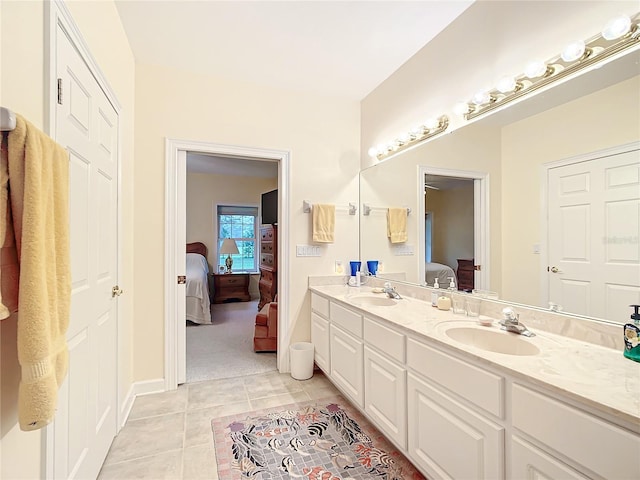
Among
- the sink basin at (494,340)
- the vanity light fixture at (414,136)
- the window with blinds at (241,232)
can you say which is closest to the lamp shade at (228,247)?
the window with blinds at (241,232)

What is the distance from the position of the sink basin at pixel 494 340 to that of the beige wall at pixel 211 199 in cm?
536

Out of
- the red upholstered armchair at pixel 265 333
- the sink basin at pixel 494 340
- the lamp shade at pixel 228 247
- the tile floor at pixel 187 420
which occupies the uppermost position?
the lamp shade at pixel 228 247

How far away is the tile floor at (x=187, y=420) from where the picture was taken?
167 cm

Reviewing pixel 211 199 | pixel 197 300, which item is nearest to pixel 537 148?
pixel 197 300

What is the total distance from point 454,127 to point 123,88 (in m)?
2.31

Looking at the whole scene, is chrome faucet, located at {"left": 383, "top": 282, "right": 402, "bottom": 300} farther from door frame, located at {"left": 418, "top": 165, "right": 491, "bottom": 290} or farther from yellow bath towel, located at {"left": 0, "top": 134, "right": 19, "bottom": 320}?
yellow bath towel, located at {"left": 0, "top": 134, "right": 19, "bottom": 320}

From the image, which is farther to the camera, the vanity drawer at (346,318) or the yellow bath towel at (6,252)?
the vanity drawer at (346,318)

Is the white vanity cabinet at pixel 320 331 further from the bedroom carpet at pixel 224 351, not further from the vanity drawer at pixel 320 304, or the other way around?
the bedroom carpet at pixel 224 351

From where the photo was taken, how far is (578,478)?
0.87m

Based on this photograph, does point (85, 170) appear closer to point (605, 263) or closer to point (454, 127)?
point (454, 127)

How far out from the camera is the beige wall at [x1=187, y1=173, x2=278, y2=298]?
6.05 meters

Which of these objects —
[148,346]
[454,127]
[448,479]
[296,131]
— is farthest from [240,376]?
[454,127]

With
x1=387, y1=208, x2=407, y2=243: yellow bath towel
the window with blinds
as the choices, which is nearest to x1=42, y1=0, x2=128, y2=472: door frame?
x1=387, y1=208, x2=407, y2=243: yellow bath towel

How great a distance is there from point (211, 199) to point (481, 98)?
540 centimetres
